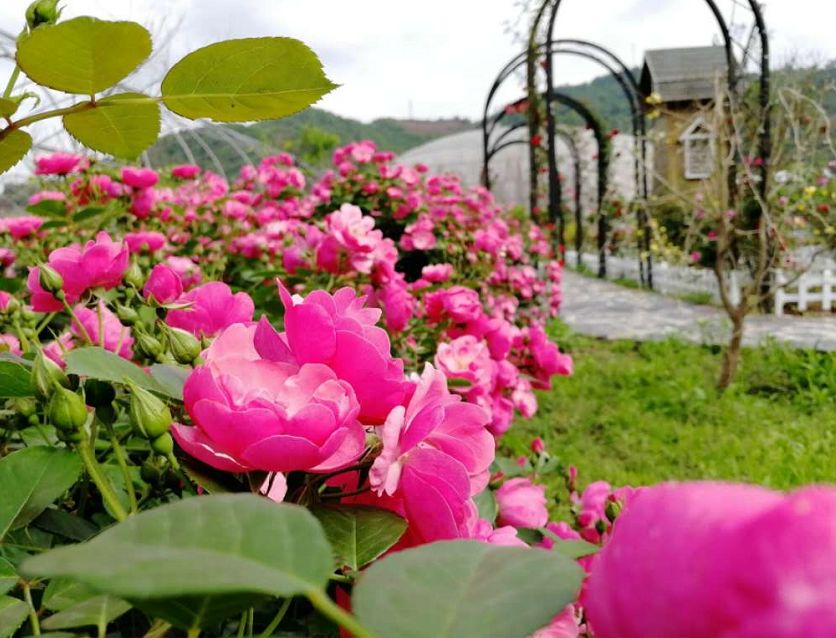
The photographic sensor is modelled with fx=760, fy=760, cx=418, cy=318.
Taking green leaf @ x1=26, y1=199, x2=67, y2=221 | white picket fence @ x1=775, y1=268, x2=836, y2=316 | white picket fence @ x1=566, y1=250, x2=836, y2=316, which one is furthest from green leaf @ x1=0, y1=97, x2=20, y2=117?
white picket fence @ x1=775, y1=268, x2=836, y2=316

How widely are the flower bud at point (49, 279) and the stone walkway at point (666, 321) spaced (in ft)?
15.1

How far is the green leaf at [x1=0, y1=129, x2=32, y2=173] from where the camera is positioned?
1.05 ft

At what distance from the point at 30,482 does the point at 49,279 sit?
0.68 feet

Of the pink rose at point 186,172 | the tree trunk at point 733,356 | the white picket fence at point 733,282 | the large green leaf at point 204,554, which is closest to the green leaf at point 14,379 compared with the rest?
the large green leaf at point 204,554

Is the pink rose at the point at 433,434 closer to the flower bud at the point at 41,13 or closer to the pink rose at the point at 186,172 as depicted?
the flower bud at the point at 41,13

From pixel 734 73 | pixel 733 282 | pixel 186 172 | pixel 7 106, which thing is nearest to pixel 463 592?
pixel 7 106

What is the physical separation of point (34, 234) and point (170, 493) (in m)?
1.27

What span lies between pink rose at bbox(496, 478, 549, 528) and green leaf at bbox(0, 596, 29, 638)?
0.40 m

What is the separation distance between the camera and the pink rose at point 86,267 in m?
0.54

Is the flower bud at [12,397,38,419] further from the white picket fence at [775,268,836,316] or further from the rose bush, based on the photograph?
the white picket fence at [775,268,836,316]

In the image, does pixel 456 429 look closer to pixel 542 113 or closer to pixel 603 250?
pixel 542 113

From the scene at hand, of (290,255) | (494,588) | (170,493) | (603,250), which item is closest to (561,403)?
(290,255)

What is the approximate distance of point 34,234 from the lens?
5.05 feet

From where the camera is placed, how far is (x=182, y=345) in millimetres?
388
